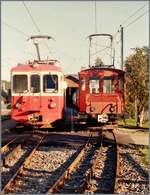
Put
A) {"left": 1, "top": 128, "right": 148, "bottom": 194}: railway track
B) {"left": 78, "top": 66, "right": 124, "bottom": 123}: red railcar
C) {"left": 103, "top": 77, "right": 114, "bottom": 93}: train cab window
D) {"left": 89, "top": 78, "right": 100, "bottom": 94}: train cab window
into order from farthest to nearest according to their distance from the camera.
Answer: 1. {"left": 89, "top": 78, "right": 100, "bottom": 94}: train cab window
2. {"left": 103, "top": 77, "right": 114, "bottom": 93}: train cab window
3. {"left": 78, "top": 66, "right": 124, "bottom": 123}: red railcar
4. {"left": 1, "top": 128, "right": 148, "bottom": 194}: railway track

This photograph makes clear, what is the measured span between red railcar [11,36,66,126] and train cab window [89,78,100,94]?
A: 1.86 m

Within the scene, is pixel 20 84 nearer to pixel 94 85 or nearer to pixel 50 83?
pixel 50 83

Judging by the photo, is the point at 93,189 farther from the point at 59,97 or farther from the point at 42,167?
the point at 59,97

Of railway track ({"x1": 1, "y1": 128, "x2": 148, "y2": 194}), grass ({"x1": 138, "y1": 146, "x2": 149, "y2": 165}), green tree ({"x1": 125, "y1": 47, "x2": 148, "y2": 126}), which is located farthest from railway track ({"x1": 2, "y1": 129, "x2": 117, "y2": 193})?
green tree ({"x1": 125, "y1": 47, "x2": 148, "y2": 126})

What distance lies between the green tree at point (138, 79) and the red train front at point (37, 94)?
307 inches

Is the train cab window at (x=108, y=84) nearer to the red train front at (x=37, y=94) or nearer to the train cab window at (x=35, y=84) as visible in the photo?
the red train front at (x=37, y=94)

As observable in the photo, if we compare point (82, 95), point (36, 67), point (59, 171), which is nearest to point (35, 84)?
point (36, 67)

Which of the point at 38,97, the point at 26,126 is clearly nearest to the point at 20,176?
the point at 38,97

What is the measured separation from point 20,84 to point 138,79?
31.8 feet

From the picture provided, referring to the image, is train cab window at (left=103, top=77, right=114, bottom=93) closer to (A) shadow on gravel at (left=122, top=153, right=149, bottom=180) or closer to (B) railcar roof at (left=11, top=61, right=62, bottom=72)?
(B) railcar roof at (left=11, top=61, right=62, bottom=72)

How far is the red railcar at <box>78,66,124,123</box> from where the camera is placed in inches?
806

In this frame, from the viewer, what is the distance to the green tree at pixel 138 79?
26.9 meters

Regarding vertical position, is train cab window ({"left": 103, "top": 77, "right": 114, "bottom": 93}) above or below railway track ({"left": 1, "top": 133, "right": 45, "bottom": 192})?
→ above

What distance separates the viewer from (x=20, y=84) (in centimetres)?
1953
